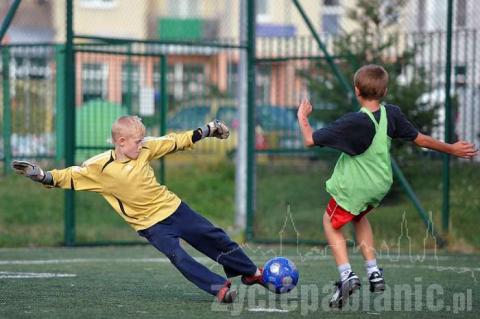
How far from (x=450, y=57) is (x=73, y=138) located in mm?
4261

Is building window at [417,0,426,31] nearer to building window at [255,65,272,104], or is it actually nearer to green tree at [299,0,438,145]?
green tree at [299,0,438,145]

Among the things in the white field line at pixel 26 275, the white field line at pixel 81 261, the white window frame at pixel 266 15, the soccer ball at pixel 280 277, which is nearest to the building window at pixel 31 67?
the white window frame at pixel 266 15

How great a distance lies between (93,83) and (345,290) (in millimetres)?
7045

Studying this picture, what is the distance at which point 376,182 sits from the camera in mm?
7035

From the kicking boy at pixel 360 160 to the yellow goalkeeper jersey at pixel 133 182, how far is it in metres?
1.04

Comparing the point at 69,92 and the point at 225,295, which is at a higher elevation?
the point at 69,92

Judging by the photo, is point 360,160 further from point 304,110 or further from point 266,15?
point 266,15

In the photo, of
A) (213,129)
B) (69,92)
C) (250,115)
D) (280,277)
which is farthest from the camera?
(250,115)

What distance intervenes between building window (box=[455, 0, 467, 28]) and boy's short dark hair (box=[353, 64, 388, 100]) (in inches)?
247

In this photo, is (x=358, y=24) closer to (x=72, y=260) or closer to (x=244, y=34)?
(x=244, y=34)

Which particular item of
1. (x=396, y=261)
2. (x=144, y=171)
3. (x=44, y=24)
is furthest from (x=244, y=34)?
(x=44, y=24)

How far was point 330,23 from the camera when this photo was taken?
16750 millimetres

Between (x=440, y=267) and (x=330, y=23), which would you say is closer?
(x=440, y=267)

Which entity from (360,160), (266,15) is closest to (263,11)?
(266,15)
